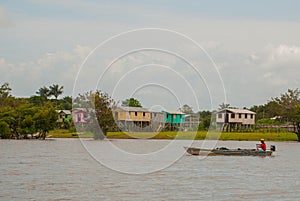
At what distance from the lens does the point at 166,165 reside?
31.9m

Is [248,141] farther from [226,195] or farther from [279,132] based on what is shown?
[226,195]

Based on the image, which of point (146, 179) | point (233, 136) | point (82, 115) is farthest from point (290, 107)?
point (146, 179)

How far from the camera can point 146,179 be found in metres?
24.8

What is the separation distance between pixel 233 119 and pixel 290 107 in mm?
11763

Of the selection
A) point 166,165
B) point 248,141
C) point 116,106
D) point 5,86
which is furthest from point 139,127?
point 166,165

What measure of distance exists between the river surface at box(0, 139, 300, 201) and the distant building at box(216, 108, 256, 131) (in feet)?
135

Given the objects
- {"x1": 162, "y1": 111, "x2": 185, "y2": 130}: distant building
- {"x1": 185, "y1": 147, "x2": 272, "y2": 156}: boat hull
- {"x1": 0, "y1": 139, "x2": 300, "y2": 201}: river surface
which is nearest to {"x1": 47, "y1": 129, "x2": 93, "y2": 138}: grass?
{"x1": 162, "y1": 111, "x2": 185, "y2": 130}: distant building

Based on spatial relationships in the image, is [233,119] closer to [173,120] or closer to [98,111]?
[173,120]

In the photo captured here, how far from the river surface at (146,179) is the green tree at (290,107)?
2899cm

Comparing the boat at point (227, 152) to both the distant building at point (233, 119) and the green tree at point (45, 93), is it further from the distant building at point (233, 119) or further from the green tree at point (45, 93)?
the green tree at point (45, 93)

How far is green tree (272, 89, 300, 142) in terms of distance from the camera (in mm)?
64375

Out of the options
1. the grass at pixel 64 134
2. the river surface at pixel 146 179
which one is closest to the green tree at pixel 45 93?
the grass at pixel 64 134

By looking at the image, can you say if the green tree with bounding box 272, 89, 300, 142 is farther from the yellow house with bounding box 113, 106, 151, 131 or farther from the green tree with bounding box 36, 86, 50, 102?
the green tree with bounding box 36, 86, 50, 102

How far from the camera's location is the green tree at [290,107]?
211ft
